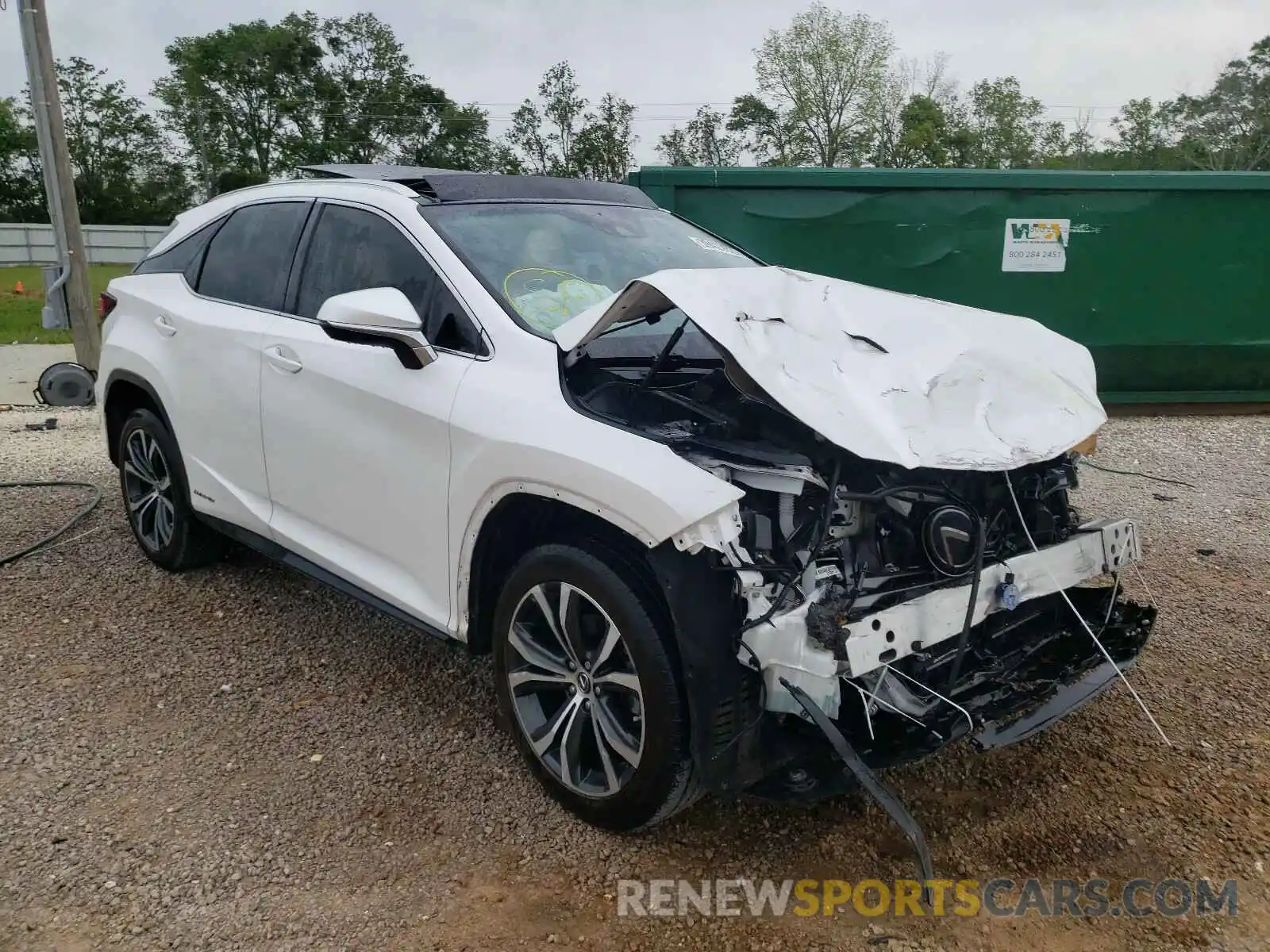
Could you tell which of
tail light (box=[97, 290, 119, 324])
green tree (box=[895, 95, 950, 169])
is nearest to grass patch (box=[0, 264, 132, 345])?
tail light (box=[97, 290, 119, 324])

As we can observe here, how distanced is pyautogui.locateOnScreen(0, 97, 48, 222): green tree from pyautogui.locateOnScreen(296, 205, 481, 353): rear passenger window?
50.3m

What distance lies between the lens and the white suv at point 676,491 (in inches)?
95.6

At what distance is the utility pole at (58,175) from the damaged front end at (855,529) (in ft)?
33.7

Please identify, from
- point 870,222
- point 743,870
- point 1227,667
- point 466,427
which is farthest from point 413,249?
point 870,222

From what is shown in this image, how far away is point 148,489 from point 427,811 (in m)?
2.77

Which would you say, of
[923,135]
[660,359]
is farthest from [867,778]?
[923,135]

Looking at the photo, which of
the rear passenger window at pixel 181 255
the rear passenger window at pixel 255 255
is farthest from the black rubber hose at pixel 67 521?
the rear passenger window at pixel 255 255

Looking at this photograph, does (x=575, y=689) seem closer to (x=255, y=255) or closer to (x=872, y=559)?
(x=872, y=559)

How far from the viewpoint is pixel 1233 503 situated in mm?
5922

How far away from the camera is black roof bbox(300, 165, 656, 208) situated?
11.8 feet

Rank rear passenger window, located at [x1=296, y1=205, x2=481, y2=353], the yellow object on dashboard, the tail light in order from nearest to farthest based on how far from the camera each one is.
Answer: the yellow object on dashboard, rear passenger window, located at [x1=296, y1=205, x2=481, y2=353], the tail light

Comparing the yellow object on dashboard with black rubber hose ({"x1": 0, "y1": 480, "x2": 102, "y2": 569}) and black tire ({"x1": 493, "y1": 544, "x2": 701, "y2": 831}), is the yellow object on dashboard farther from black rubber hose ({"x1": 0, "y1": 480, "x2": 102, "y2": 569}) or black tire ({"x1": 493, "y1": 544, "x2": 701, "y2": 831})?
black rubber hose ({"x1": 0, "y1": 480, "x2": 102, "y2": 569})

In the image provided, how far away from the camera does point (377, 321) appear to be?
2.86 m

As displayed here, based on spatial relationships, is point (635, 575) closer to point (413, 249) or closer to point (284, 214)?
point (413, 249)
